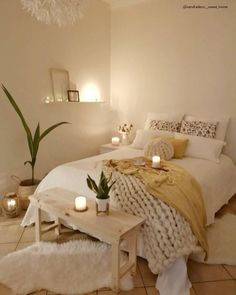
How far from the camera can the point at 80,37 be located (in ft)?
12.3

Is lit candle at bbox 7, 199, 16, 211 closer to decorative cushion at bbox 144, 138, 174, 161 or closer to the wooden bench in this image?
the wooden bench

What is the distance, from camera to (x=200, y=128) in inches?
131

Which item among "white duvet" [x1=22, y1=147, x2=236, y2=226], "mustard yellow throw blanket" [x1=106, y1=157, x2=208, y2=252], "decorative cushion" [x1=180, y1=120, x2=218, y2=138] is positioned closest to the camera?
"mustard yellow throw blanket" [x1=106, y1=157, x2=208, y2=252]

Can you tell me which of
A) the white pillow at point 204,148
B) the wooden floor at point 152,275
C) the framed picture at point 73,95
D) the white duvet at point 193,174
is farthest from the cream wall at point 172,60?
the wooden floor at point 152,275

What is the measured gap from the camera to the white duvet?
7.77 feet

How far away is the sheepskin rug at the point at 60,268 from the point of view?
68.7 inches

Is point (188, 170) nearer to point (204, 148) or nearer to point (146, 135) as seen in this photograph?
point (204, 148)

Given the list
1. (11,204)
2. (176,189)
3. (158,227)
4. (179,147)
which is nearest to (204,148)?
(179,147)

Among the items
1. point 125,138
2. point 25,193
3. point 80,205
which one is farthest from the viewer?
point 125,138

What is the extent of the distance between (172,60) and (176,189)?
2.39m

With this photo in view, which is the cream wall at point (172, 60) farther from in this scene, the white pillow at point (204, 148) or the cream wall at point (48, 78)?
the white pillow at point (204, 148)

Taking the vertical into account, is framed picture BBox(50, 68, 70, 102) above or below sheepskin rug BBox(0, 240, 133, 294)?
above

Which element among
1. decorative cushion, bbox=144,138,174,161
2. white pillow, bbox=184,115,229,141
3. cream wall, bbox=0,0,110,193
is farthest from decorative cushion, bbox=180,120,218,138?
cream wall, bbox=0,0,110,193

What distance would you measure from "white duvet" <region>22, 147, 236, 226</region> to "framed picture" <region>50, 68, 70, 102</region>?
3.78 feet
